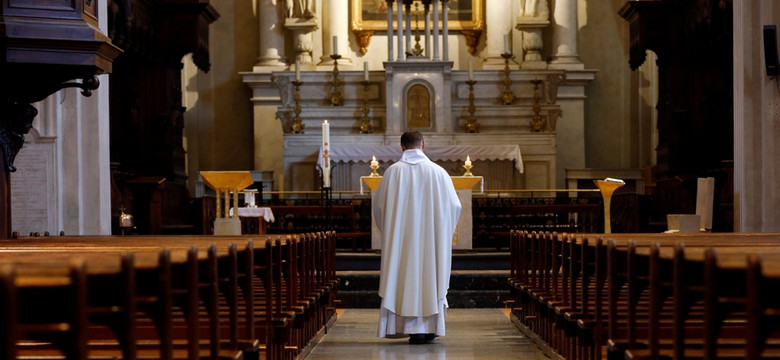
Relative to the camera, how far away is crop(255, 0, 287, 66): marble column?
2047cm

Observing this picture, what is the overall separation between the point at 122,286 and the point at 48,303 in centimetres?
29

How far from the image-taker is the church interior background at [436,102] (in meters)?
14.8

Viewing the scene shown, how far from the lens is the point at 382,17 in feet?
69.2

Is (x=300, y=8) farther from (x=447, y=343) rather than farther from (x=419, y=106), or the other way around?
(x=447, y=343)

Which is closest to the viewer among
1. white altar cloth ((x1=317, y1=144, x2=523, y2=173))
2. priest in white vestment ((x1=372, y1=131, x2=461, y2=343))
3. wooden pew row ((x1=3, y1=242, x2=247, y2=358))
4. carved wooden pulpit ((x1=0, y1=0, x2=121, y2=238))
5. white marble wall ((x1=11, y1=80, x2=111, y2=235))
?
wooden pew row ((x1=3, y1=242, x2=247, y2=358))

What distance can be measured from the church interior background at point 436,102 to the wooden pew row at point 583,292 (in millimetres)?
3306

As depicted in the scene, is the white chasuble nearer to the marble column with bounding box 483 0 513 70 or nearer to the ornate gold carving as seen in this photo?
the marble column with bounding box 483 0 513 70

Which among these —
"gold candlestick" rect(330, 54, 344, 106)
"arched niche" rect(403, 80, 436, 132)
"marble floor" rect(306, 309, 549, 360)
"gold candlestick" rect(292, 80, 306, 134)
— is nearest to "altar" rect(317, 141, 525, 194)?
"gold candlestick" rect(292, 80, 306, 134)

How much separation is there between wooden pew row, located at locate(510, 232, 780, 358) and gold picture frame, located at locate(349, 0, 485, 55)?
1116 cm

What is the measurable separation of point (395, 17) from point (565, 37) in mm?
3169

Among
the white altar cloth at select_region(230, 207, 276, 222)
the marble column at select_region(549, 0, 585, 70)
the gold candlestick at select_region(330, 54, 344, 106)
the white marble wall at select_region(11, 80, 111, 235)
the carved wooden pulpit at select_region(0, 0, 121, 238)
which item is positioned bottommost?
the white altar cloth at select_region(230, 207, 276, 222)

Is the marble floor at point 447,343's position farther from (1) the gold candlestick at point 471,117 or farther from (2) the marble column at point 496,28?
(2) the marble column at point 496,28

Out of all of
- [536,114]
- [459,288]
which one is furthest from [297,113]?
[459,288]

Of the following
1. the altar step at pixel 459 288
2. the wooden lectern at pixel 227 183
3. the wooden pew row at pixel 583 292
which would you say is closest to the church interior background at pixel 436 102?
the wooden lectern at pixel 227 183
